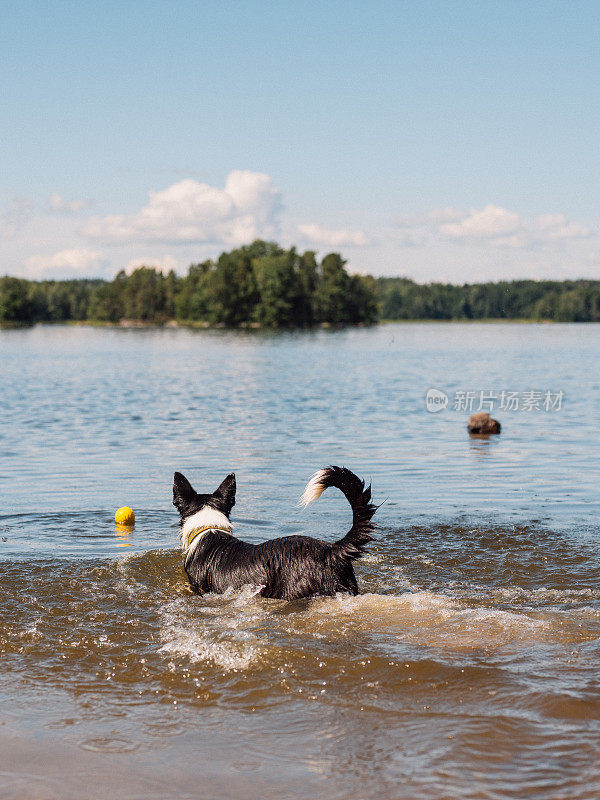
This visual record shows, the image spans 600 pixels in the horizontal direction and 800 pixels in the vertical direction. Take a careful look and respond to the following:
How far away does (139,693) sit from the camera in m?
5.61

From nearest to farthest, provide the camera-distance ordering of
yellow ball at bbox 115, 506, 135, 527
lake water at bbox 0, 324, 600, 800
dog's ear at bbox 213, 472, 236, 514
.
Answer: lake water at bbox 0, 324, 600, 800, dog's ear at bbox 213, 472, 236, 514, yellow ball at bbox 115, 506, 135, 527

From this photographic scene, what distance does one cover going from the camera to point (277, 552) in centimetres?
715

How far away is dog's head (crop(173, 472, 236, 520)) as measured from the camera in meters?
8.04

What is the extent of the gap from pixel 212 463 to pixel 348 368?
1396 inches

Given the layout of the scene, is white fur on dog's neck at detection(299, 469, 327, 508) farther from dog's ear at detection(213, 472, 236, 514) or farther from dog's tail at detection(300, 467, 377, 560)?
dog's ear at detection(213, 472, 236, 514)

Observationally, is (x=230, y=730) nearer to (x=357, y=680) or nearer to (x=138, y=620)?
(x=357, y=680)

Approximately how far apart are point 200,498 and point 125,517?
10.7 feet

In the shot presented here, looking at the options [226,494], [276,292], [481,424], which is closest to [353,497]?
[226,494]

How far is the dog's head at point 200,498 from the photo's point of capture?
804 cm

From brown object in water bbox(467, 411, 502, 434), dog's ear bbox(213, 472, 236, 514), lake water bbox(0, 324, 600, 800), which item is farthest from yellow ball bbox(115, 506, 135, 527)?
brown object in water bbox(467, 411, 502, 434)

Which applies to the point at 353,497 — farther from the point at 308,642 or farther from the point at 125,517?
the point at 125,517

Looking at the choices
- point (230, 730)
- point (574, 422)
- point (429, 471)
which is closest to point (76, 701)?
→ point (230, 730)

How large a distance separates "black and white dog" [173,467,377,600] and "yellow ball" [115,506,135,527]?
10.5 feet

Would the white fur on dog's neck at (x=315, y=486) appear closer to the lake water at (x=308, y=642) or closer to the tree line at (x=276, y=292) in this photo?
the lake water at (x=308, y=642)
